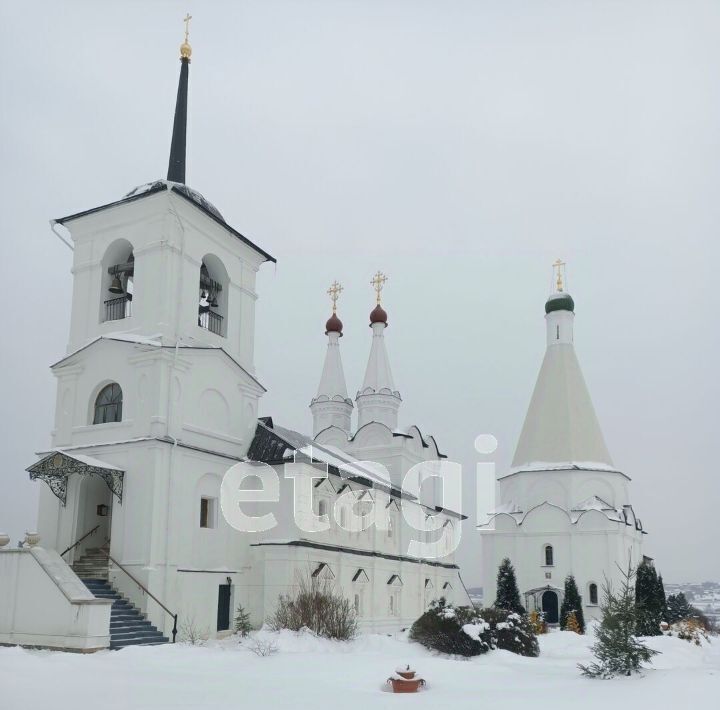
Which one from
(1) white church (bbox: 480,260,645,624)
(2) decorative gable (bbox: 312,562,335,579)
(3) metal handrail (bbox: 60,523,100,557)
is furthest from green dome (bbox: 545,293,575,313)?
(3) metal handrail (bbox: 60,523,100,557)

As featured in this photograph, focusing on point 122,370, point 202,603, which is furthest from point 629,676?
point 122,370

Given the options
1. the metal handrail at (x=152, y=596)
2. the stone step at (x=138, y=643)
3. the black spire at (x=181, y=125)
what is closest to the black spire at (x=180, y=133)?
the black spire at (x=181, y=125)

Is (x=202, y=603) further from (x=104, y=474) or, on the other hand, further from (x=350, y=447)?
(x=350, y=447)

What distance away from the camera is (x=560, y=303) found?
43.5 metres

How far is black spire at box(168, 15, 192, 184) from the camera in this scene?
75.9 feet

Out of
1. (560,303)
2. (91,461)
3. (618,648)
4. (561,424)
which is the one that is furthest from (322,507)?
(560,303)

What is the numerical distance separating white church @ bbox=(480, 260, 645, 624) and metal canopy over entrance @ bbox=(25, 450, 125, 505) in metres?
24.8

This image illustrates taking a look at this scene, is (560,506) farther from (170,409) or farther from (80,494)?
(80,494)

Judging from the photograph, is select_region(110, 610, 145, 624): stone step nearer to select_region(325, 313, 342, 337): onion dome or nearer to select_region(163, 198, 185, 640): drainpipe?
select_region(163, 198, 185, 640): drainpipe

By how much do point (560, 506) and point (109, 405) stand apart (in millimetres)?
25187

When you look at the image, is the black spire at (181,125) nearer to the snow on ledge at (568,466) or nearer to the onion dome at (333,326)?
the onion dome at (333,326)

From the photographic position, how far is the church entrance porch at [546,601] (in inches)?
1462

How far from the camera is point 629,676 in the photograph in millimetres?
12070

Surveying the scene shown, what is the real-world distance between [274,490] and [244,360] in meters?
3.89
